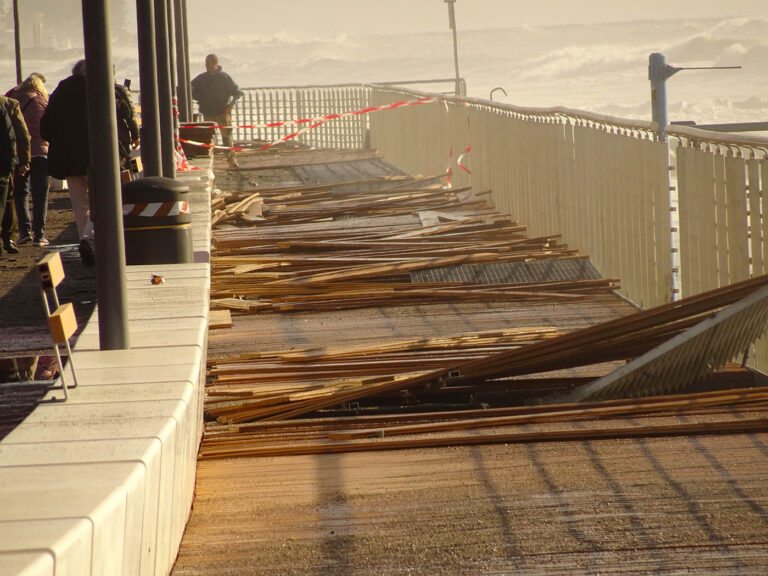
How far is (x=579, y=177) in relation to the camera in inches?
400

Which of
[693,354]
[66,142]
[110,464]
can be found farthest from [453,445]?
[66,142]

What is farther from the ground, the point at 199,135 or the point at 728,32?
the point at 728,32

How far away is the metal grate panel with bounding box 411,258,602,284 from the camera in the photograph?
9758mm

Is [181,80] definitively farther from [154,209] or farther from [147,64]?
[154,209]

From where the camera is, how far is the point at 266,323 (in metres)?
8.18

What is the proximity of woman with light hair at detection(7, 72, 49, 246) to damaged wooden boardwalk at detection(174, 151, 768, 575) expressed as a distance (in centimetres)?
520

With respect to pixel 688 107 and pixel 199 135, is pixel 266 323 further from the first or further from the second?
pixel 688 107

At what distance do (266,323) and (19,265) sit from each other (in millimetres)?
4872

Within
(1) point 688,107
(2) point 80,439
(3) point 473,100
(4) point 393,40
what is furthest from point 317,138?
(4) point 393,40

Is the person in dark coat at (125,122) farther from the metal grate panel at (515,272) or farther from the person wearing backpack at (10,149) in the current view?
the metal grate panel at (515,272)

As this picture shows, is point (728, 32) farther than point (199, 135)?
Yes

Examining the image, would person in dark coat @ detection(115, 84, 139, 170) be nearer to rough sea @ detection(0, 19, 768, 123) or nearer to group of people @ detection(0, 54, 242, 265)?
group of people @ detection(0, 54, 242, 265)

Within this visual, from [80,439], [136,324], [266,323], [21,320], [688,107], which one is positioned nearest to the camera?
[80,439]

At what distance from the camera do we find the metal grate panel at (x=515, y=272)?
9.76 meters
